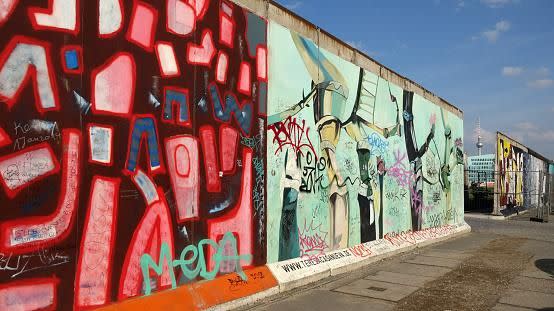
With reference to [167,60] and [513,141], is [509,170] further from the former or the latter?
[167,60]

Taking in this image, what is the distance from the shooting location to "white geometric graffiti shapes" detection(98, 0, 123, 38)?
479cm

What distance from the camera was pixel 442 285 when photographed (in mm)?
7988

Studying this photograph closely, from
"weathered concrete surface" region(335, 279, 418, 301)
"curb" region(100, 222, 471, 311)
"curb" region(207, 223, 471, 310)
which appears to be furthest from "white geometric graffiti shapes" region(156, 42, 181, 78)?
"weathered concrete surface" region(335, 279, 418, 301)

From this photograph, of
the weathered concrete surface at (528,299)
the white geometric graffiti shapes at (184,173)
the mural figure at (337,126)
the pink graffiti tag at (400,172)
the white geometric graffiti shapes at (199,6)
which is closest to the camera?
the white geometric graffiti shapes at (184,173)

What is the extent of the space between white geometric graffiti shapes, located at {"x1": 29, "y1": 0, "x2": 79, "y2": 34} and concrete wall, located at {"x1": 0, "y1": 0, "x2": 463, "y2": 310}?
12 millimetres

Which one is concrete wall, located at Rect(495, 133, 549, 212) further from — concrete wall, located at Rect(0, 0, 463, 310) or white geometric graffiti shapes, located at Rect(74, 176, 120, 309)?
white geometric graffiti shapes, located at Rect(74, 176, 120, 309)

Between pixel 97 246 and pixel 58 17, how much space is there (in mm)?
2218

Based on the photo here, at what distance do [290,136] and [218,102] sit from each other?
190cm

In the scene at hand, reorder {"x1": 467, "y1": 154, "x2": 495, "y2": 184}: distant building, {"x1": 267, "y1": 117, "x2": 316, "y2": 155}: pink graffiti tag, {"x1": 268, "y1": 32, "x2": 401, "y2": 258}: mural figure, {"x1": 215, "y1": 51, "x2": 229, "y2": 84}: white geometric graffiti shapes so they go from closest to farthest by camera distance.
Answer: {"x1": 215, "y1": 51, "x2": 229, "y2": 84}: white geometric graffiti shapes < {"x1": 267, "y1": 117, "x2": 316, "y2": 155}: pink graffiti tag < {"x1": 268, "y1": 32, "x2": 401, "y2": 258}: mural figure < {"x1": 467, "y1": 154, "x2": 495, "y2": 184}: distant building

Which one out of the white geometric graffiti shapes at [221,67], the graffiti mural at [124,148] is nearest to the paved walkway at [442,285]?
the graffiti mural at [124,148]

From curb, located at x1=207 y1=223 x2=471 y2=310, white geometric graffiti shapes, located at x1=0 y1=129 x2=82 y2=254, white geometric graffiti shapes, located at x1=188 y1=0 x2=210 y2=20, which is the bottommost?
curb, located at x1=207 y1=223 x2=471 y2=310

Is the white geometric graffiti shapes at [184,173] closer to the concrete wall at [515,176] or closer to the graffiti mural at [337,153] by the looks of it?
the graffiti mural at [337,153]

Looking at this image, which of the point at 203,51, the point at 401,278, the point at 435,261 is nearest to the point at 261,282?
the point at 401,278

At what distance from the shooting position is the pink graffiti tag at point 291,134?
7.59 meters
